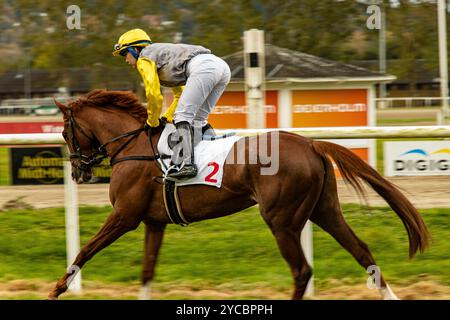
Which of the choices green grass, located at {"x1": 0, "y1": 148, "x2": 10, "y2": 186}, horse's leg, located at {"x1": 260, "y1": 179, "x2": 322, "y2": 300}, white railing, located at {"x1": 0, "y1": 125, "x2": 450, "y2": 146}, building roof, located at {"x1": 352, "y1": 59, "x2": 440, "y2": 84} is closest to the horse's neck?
white railing, located at {"x1": 0, "y1": 125, "x2": 450, "y2": 146}

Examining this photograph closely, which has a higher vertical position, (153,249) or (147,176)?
(147,176)

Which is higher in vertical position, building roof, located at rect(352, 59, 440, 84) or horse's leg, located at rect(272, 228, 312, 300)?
building roof, located at rect(352, 59, 440, 84)

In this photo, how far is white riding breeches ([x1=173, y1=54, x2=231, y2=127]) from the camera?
201 inches

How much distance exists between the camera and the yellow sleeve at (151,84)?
503 centimetres

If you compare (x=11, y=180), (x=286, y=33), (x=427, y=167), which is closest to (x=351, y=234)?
(x=427, y=167)

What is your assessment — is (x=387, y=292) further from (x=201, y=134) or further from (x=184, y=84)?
(x=184, y=84)

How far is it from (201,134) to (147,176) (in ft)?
1.54

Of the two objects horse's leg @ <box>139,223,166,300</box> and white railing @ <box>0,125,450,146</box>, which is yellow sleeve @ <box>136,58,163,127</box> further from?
horse's leg @ <box>139,223,166,300</box>

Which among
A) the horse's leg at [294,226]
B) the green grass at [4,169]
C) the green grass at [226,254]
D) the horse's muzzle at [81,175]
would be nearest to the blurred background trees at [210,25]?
the green grass at [4,169]

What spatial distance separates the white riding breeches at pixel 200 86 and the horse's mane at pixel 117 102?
477 mm

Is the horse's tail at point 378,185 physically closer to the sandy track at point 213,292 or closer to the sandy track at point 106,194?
the sandy track at point 213,292

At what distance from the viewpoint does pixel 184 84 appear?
210 inches

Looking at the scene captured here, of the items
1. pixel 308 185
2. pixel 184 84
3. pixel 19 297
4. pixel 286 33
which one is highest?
pixel 286 33

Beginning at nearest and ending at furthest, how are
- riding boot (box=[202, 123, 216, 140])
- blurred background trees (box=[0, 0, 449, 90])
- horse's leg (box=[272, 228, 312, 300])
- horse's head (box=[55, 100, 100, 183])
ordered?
horse's leg (box=[272, 228, 312, 300]) → riding boot (box=[202, 123, 216, 140]) → horse's head (box=[55, 100, 100, 183]) → blurred background trees (box=[0, 0, 449, 90])
